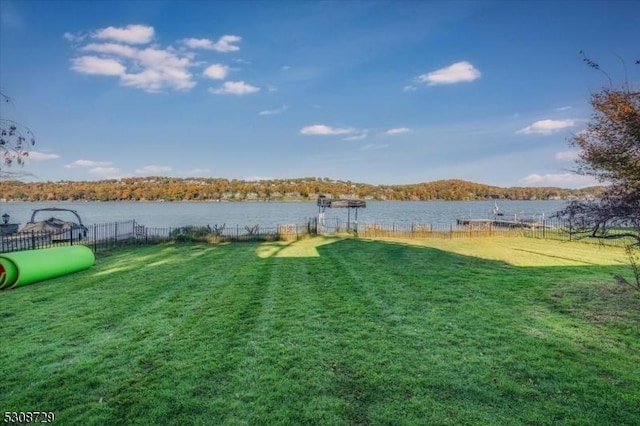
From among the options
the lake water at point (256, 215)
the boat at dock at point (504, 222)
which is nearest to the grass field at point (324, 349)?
the lake water at point (256, 215)

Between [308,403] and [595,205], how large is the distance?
285 inches

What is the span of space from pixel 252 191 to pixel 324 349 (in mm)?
132461

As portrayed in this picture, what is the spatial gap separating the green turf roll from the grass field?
44 centimetres

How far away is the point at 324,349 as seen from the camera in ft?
18.8

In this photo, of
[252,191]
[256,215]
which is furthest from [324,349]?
[252,191]

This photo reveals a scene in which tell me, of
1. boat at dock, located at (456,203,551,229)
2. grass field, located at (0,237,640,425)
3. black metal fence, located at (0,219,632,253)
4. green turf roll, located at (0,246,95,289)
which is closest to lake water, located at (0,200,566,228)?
boat at dock, located at (456,203,551,229)

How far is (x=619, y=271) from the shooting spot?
38.5 ft

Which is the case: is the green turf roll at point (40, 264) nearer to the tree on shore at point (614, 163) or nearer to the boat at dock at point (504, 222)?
the tree on shore at point (614, 163)

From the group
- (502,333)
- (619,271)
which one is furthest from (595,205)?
(619,271)

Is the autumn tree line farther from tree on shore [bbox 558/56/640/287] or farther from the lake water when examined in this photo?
tree on shore [bbox 558/56/640/287]

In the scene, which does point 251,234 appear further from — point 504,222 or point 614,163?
point 504,222

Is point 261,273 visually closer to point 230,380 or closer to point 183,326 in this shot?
point 183,326

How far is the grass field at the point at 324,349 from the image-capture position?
4.09m

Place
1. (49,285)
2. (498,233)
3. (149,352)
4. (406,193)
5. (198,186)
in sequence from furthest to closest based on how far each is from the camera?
(406,193) → (198,186) → (498,233) → (49,285) → (149,352)
